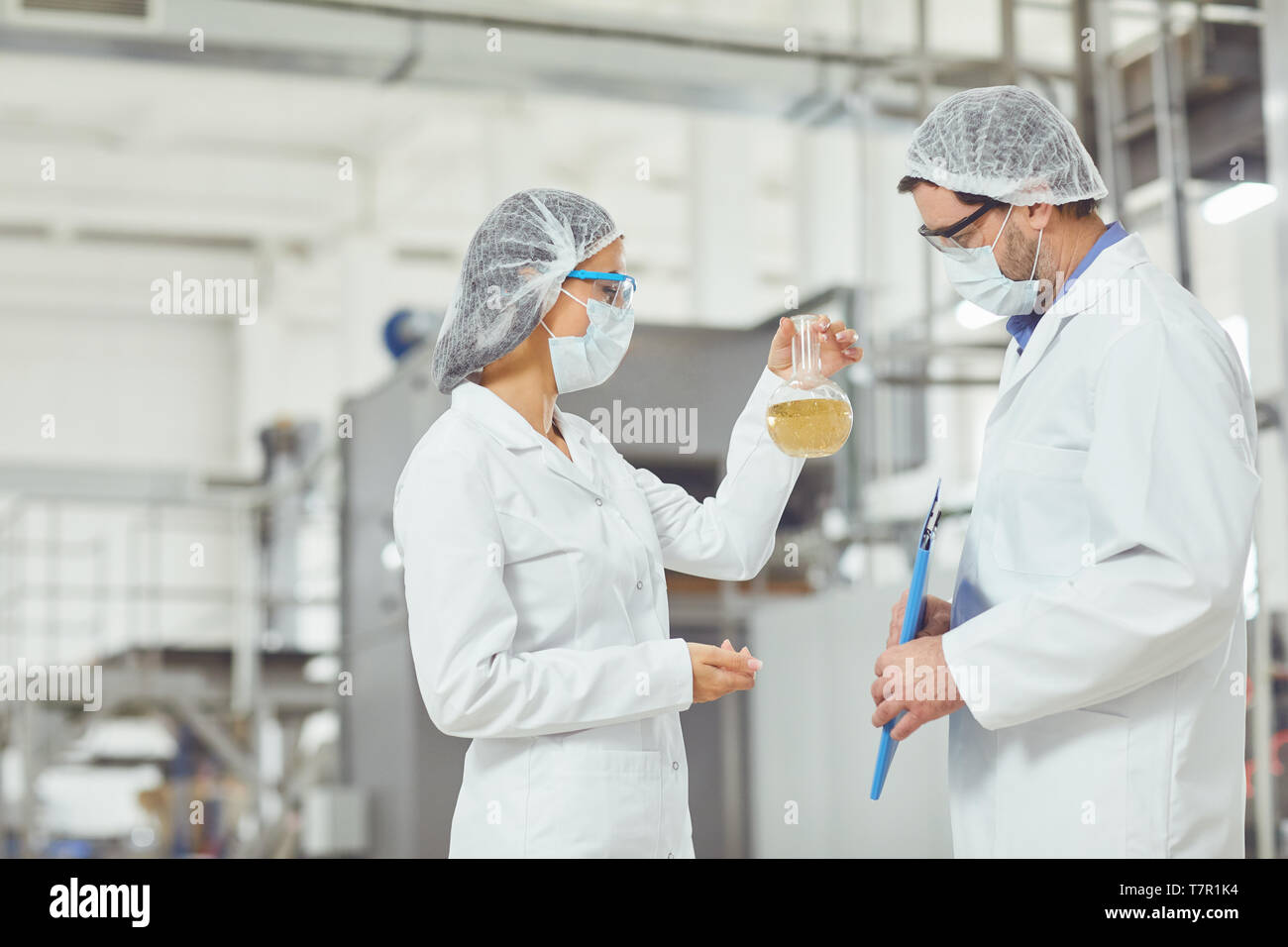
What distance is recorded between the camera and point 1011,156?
5.94 feet

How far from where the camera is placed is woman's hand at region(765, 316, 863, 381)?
1.93 metres

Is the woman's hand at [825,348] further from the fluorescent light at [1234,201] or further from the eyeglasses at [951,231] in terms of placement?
the fluorescent light at [1234,201]

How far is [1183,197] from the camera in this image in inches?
175

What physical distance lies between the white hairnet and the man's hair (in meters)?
0.01

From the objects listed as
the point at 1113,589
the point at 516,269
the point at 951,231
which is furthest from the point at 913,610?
the point at 516,269

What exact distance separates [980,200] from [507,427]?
0.64m

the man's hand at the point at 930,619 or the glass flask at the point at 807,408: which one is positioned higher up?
the glass flask at the point at 807,408

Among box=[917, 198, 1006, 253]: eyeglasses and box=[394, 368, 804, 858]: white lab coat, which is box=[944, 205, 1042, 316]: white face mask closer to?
box=[917, 198, 1006, 253]: eyeglasses

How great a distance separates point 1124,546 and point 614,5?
8121 millimetres

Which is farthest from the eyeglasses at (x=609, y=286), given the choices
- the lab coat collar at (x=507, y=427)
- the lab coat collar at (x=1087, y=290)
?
the lab coat collar at (x=1087, y=290)

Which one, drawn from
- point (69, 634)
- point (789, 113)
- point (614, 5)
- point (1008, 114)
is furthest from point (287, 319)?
point (1008, 114)

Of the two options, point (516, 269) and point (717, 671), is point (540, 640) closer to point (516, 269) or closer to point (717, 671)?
point (717, 671)

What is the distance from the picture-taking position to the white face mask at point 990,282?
1.85 metres
